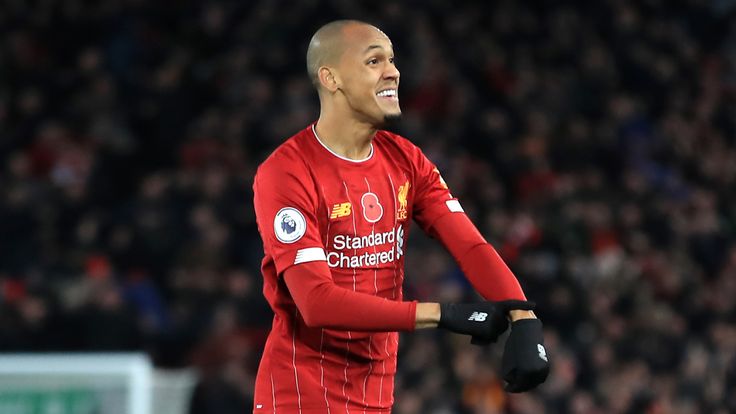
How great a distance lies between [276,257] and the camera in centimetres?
424

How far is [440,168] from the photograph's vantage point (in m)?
12.5

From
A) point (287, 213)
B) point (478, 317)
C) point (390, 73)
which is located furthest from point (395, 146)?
point (478, 317)

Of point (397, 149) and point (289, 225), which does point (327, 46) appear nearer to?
point (397, 149)

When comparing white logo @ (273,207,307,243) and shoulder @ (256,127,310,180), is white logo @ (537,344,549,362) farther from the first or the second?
shoulder @ (256,127,310,180)

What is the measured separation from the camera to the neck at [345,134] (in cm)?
447

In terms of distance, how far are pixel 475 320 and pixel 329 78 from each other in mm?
965

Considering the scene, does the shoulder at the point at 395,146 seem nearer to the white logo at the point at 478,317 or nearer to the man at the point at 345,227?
the man at the point at 345,227

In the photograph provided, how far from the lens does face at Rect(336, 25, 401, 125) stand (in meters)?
4.39

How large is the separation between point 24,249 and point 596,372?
181 inches

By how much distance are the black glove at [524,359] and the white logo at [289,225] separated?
703mm

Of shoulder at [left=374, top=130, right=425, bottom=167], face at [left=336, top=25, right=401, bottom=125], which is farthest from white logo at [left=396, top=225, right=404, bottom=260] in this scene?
face at [left=336, top=25, right=401, bottom=125]

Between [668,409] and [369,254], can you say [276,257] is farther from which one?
[668,409]

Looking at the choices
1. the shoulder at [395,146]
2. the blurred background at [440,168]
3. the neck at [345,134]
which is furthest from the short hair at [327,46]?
the blurred background at [440,168]

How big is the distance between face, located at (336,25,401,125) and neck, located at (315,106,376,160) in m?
0.06
